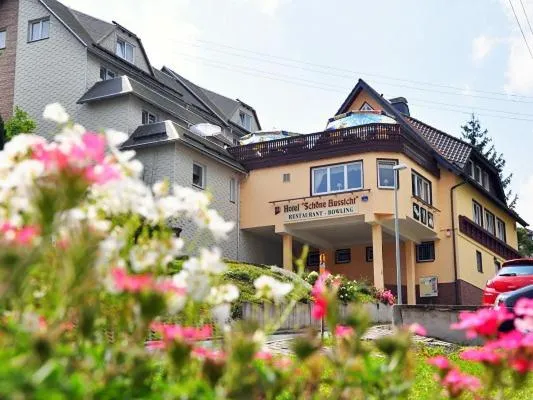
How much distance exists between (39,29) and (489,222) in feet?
82.8

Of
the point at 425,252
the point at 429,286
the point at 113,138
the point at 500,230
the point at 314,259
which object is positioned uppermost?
the point at 500,230

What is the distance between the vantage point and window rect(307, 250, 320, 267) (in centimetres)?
3638

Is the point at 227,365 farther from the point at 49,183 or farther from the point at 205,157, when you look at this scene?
the point at 205,157

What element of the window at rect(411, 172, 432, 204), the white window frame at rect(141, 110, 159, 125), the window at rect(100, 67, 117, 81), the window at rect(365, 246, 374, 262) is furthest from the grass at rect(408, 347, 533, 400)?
the window at rect(100, 67, 117, 81)

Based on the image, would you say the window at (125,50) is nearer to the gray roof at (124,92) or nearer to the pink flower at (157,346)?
the gray roof at (124,92)

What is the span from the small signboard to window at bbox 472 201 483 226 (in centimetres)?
565

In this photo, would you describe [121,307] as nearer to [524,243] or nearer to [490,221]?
[490,221]

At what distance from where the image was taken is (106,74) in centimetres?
3369

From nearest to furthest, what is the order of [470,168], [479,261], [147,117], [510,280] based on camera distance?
[510,280]
[147,117]
[479,261]
[470,168]

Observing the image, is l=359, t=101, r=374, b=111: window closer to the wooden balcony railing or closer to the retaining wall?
the wooden balcony railing

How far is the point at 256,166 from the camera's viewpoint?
33.6 m

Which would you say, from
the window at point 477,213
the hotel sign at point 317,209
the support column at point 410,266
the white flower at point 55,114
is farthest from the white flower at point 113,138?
the window at point 477,213

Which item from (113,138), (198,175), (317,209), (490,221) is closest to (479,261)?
(490,221)

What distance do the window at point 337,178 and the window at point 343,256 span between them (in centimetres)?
523
